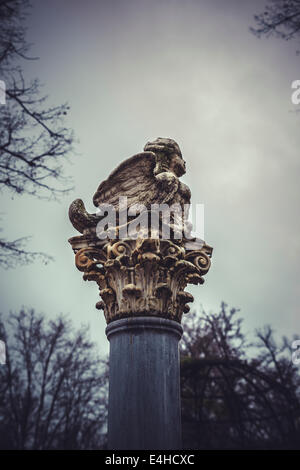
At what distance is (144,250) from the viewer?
14.6 feet

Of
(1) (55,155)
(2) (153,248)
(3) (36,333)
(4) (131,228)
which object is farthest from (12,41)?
(3) (36,333)

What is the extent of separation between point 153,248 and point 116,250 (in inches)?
16.5

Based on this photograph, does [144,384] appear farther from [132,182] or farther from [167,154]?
[167,154]

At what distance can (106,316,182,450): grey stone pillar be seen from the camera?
3.76 meters

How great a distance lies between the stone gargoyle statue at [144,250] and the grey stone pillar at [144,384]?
177mm

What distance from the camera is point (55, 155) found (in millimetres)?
5793

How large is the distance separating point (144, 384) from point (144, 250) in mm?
1380

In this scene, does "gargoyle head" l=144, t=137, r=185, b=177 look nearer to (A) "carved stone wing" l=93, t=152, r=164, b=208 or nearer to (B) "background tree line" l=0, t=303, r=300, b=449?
(A) "carved stone wing" l=93, t=152, r=164, b=208

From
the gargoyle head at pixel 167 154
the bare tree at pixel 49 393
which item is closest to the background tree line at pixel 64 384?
the bare tree at pixel 49 393

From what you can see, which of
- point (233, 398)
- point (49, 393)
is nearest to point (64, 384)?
point (49, 393)

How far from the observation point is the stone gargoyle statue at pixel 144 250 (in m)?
4.34

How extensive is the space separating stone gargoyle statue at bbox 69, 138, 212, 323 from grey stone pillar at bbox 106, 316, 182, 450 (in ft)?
0.58

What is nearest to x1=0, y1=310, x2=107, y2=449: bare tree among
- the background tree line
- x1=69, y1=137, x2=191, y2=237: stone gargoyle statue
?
the background tree line
